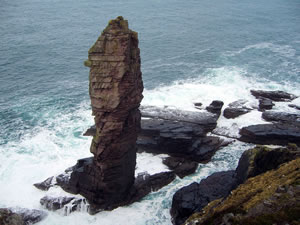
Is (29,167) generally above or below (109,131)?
below

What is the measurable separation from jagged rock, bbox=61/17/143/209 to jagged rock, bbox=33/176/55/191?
2102 mm

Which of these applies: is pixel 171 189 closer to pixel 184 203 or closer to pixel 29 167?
pixel 184 203

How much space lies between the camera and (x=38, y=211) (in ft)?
113

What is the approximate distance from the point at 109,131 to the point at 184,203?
35.6ft

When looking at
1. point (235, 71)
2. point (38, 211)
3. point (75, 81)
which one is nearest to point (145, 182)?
point (38, 211)

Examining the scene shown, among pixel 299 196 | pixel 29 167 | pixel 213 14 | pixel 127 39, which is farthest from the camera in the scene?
pixel 213 14

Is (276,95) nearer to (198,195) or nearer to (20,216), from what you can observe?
(198,195)

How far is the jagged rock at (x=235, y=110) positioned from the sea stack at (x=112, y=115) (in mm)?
23957

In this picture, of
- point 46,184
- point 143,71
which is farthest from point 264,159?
point 143,71

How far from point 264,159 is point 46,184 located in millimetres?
25910

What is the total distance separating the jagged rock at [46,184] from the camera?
125ft

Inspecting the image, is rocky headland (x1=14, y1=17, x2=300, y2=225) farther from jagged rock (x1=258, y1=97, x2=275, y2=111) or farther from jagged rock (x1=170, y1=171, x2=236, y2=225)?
jagged rock (x1=258, y1=97, x2=275, y2=111)

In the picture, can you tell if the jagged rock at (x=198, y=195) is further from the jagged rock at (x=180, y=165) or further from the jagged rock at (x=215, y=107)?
the jagged rock at (x=215, y=107)

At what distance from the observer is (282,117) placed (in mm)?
Answer: 51031
